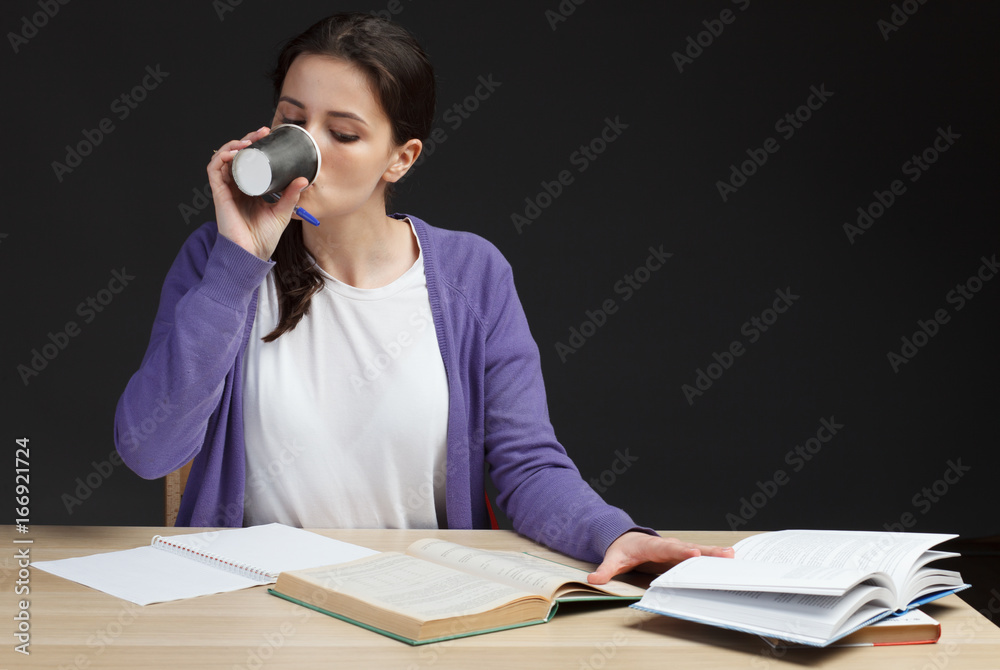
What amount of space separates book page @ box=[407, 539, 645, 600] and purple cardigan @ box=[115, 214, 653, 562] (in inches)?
3.9

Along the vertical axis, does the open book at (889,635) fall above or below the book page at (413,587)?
below

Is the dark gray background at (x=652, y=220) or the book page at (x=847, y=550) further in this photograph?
the dark gray background at (x=652, y=220)

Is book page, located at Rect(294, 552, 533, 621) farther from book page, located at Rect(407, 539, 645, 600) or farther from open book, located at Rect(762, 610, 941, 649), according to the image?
open book, located at Rect(762, 610, 941, 649)

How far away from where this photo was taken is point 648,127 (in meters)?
3.53

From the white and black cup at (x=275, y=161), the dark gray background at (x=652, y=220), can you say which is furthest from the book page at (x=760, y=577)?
the dark gray background at (x=652, y=220)

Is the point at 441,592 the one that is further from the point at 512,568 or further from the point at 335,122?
the point at 335,122

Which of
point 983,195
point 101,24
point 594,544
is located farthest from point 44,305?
point 983,195

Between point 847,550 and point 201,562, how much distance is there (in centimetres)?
77

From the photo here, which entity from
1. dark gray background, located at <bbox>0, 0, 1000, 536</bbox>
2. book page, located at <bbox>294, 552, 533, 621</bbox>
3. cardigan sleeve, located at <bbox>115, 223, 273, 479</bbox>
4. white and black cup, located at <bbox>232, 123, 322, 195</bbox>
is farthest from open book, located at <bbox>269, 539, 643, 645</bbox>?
dark gray background, located at <bbox>0, 0, 1000, 536</bbox>

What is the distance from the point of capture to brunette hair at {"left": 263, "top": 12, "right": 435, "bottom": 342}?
1496 millimetres

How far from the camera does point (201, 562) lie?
46.6 inches

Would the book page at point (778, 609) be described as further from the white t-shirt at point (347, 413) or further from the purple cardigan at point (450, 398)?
the white t-shirt at point (347, 413)

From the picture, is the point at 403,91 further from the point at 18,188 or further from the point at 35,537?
the point at 18,188

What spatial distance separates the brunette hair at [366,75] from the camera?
4.91 ft
